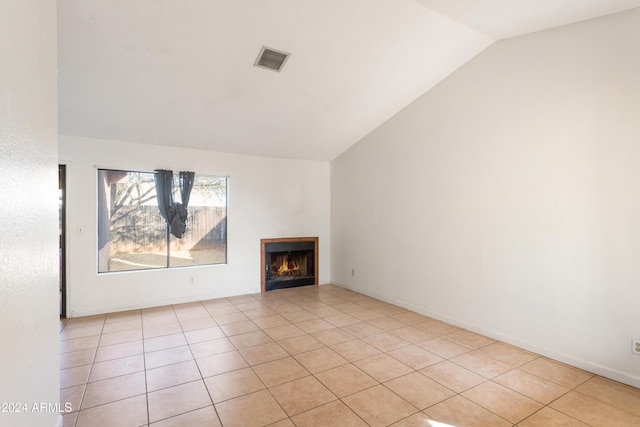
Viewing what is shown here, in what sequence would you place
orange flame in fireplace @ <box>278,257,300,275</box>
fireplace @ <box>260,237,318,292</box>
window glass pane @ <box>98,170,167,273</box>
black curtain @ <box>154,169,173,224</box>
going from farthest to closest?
orange flame in fireplace @ <box>278,257,300,275</box> → fireplace @ <box>260,237,318,292</box> → black curtain @ <box>154,169,173,224</box> → window glass pane @ <box>98,170,167,273</box>

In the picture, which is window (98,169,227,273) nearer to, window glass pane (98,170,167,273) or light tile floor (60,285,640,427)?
window glass pane (98,170,167,273)

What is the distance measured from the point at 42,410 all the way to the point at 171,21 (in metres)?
2.77

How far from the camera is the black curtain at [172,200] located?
4.42m

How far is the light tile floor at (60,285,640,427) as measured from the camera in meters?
2.04

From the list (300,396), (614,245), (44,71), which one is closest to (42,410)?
(300,396)

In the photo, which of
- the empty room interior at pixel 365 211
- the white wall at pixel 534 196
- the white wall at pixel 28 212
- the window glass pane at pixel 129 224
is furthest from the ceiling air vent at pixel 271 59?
the window glass pane at pixel 129 224

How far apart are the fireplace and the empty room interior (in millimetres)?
597

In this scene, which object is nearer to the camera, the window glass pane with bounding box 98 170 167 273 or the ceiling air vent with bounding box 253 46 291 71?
the ceiling air vent with bounding box 253 46 291 71

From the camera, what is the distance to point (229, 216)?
196 inches

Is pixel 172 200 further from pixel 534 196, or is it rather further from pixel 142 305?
pixel 534 196

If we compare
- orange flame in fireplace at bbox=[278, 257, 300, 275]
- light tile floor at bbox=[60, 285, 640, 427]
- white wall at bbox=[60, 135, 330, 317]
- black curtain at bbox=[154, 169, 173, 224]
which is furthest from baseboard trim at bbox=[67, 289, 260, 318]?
black curtain at bbox=[154, 169, 173, 224]

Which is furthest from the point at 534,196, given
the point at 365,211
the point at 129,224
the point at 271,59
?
the point at 129,224

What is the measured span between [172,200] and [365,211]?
297cm

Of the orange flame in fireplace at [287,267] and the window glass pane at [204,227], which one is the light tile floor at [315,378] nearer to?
the window glass pane at [204,227]
